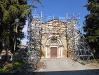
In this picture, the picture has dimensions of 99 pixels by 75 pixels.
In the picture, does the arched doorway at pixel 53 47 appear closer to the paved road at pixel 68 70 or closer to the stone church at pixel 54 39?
the stone church at pixel 54 39

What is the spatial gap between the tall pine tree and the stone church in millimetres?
6152

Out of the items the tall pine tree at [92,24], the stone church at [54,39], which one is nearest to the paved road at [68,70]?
the tall pine tree at [92,24]

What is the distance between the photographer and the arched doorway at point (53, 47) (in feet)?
115

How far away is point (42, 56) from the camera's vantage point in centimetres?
3459

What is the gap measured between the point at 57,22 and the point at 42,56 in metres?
6.60

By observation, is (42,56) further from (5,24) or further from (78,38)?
(5,24)

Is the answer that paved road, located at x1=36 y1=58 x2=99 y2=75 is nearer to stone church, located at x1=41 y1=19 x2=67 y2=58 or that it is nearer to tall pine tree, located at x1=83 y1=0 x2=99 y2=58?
tall pine tree, located at x1=83 y1=0 x2=99 y2=58

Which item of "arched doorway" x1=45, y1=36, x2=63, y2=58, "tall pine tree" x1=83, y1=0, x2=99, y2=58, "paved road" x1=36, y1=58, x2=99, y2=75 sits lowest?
"paved road" x1=36, y1=58, x2=99, y2=75

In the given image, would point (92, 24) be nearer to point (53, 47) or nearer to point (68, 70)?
point (53, 47)

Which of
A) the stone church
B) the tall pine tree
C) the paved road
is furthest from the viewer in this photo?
the stone church

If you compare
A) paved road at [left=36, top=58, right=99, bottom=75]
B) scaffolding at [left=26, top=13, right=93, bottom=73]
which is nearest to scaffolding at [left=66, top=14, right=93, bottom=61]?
scaffolding at [left=26, top=13, right=93, bottom=73]

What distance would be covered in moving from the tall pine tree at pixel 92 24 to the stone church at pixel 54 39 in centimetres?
615

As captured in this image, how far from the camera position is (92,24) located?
96.8ft

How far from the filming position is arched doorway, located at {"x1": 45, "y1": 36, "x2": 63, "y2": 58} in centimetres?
3519
